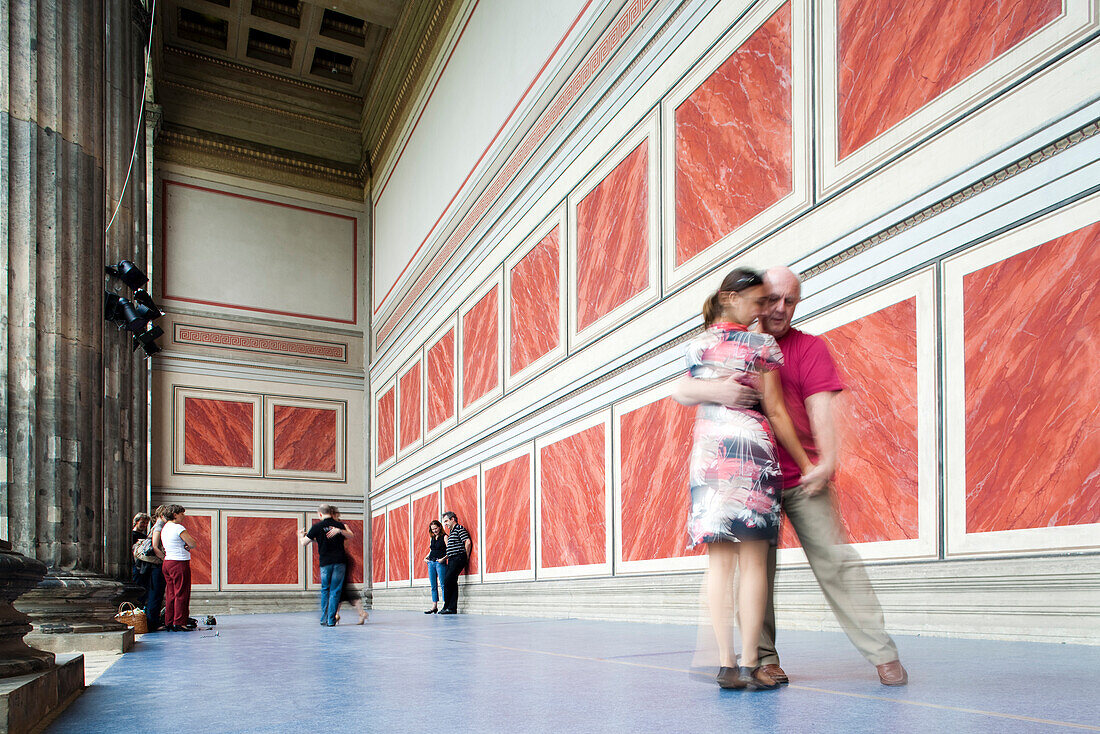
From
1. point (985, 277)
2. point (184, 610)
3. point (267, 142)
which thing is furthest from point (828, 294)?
point (267, 142)

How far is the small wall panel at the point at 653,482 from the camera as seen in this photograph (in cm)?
701

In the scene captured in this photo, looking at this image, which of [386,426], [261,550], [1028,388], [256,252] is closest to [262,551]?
[261,550]

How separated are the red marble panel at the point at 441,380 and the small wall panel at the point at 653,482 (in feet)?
19.4

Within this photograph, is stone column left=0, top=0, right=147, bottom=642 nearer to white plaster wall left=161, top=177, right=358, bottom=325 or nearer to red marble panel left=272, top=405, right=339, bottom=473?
white plaster wall left=161, top=177, right=358, bottom=325

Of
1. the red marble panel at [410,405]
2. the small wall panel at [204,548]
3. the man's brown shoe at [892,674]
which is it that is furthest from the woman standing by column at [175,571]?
the small wall panel at [204,548]

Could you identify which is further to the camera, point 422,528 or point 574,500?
point 422,528

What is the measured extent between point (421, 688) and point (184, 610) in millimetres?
6926

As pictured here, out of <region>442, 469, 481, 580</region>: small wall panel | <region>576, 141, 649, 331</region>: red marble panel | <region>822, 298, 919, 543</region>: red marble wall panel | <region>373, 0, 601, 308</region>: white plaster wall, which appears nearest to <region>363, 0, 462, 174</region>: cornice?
<region>373, 0, 601, 308</region>: white plaster wall

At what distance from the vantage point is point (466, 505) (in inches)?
499

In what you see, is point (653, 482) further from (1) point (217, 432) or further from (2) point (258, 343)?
(2) point (258, 343)

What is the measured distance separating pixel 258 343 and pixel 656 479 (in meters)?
13.0

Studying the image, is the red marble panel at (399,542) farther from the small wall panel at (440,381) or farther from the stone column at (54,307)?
the stone column at (54,307)

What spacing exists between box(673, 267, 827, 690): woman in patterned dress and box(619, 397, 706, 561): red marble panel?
3954 millimetres

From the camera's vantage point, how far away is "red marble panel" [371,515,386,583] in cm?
1738
